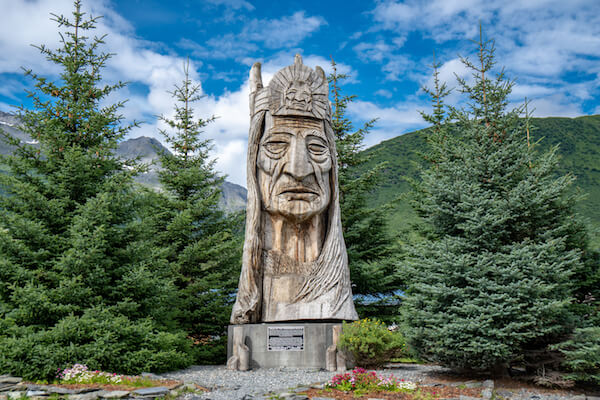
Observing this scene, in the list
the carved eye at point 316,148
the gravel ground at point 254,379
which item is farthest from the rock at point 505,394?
the carved eye at point 316,148

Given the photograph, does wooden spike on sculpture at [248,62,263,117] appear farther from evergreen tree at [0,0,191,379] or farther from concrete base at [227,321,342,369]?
concrete base at [227,321,342,369]

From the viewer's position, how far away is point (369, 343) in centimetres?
870

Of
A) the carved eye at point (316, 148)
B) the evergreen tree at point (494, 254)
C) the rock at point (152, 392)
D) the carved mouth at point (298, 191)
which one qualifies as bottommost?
the rock at point (152, 392)

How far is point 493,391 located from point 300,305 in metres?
4.02

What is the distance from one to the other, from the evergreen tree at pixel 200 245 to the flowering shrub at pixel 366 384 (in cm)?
575

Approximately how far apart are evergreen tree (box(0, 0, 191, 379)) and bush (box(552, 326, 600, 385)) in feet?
21.7

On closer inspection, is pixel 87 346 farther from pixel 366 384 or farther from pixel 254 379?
pixel 366 384

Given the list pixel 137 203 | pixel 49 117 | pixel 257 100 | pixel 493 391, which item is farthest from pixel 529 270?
pixel 49 117

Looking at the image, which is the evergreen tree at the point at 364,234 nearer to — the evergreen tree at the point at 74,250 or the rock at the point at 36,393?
the evergreen tree at the point at 74,250

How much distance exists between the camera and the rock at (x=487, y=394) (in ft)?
21.2

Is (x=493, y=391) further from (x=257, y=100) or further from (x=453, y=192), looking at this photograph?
(x=257, y=100)

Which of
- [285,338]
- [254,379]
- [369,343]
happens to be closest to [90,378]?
[254,379]

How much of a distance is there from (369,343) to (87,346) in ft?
16.3

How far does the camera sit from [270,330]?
927 cm
